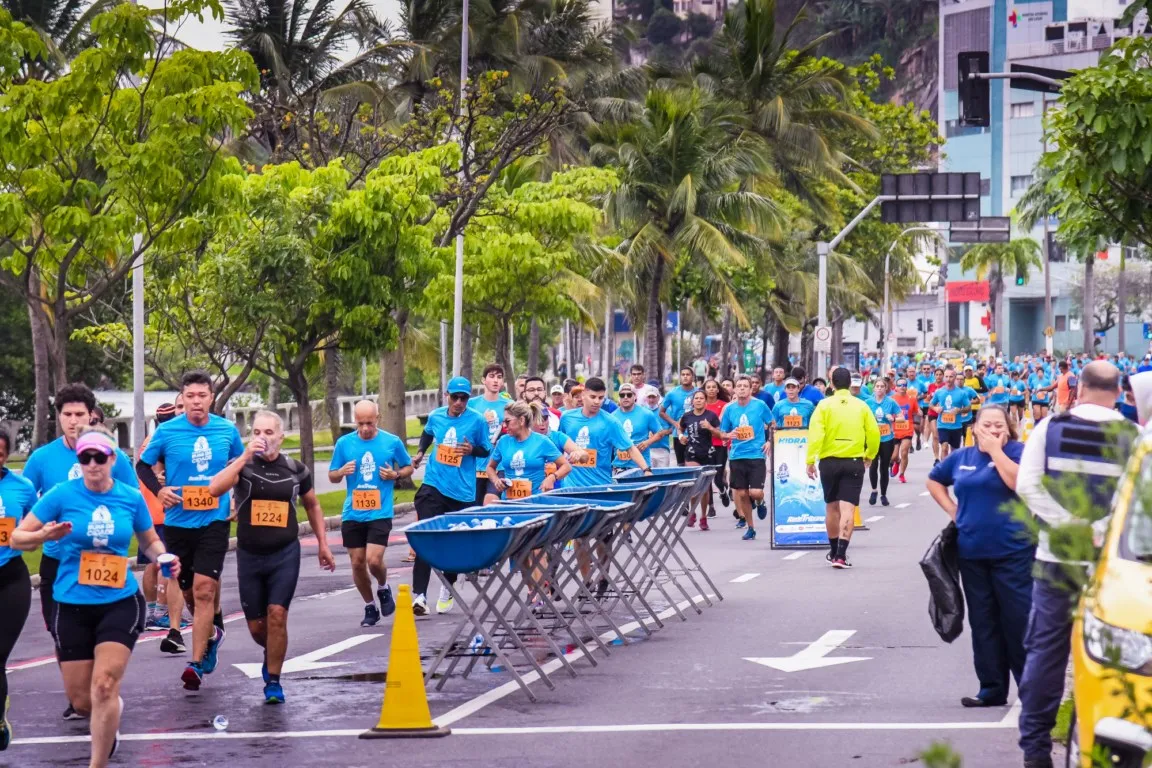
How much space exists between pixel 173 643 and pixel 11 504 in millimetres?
A: 3875

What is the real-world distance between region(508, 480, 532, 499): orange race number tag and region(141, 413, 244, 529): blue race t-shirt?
120 inches

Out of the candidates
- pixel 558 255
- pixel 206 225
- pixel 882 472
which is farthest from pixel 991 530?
pixel 558 255

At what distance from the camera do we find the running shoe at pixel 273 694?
10930 mm

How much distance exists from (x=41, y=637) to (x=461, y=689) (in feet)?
15.5

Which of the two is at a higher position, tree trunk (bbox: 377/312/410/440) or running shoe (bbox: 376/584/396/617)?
tree trunk (bbox: 377/312/410/440)

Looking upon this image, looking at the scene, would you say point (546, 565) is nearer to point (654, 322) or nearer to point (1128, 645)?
point (1128, 645)

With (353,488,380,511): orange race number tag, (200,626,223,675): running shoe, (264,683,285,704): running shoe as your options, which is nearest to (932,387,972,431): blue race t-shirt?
(353,488,380,511): orange race number tag

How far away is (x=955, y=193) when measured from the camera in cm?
4150

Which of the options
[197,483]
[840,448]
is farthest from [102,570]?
[840,448]

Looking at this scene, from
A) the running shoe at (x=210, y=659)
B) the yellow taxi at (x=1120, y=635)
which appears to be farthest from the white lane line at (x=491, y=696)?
the yellow taxi at (x=1120, y=635)

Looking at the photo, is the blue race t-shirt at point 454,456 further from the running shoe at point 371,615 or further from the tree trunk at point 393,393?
the tree trunk at point 393,393

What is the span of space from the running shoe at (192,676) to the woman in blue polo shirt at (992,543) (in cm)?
463

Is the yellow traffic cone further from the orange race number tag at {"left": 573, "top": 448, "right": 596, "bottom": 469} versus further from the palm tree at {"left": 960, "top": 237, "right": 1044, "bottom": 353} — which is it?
the palm tree at {"left": 960, "top": 237, "right": 1044, "bottom": 353}

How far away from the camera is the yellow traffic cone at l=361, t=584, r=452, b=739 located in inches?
388
